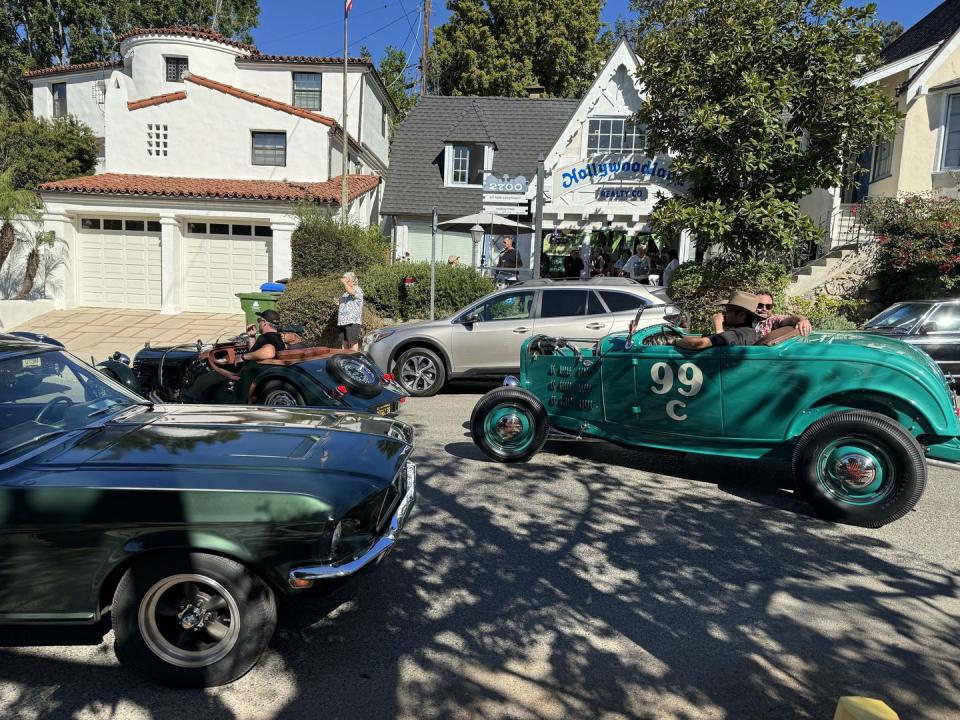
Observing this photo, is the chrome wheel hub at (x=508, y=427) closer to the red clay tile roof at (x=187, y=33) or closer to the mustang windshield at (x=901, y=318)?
the mustang windshield at (x=901, y=318)

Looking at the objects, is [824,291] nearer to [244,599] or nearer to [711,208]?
[711,208]

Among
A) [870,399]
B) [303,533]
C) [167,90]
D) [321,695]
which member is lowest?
[321,695]

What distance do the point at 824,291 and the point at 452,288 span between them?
26.5ft

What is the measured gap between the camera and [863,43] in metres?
Result: 11.9

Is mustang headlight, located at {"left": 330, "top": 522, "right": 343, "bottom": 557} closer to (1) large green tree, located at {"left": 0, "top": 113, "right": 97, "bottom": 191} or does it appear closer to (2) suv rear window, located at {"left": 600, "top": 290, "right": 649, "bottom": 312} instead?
(2) suv rear window, located at {"left": 600, "top": 290, "right": 649, "bottom": 312}

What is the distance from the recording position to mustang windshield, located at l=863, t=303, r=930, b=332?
33.3 feet

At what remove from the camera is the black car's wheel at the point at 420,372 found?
1056 centimetres

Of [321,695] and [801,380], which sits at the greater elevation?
[801,380]

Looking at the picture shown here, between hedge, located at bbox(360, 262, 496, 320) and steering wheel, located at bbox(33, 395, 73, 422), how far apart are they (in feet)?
35.0

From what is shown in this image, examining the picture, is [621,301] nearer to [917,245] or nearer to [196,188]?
[917,245]

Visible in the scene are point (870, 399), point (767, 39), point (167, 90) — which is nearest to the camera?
point (870, 399)

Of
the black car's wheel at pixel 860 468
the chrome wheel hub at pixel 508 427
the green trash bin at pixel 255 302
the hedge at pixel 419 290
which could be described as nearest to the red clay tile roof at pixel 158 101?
the green trash bin at pixel 255 302

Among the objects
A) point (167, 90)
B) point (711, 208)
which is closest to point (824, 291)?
point (711, 208)

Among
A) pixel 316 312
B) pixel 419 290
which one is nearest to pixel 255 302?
pixel 316 312
